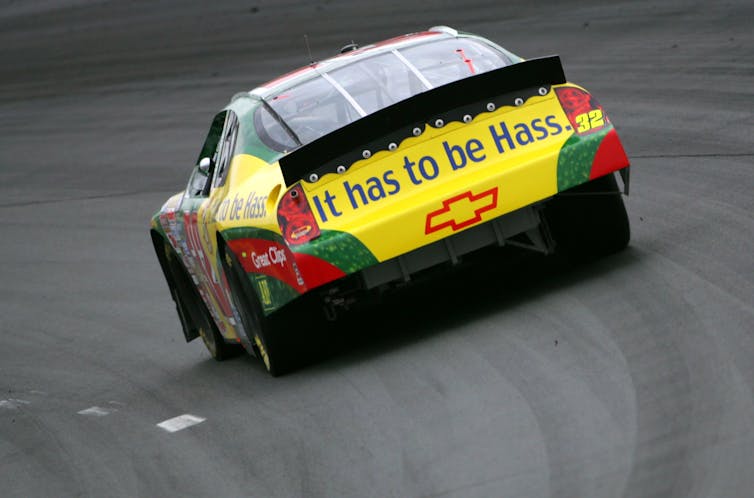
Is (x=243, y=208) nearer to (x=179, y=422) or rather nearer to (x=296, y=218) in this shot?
(x=296, y=218)

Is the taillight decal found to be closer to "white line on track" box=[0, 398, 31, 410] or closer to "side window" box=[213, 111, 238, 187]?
"side window" box=[213, 111, 238, 187]

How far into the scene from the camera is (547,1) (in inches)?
816

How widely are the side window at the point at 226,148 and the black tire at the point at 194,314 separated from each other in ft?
4.08

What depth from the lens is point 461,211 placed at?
6.60m

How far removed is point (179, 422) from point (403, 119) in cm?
185

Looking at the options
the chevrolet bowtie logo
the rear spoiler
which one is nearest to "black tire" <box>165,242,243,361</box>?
the rear spoiler

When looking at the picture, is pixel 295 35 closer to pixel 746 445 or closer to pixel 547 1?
pixel 547 1

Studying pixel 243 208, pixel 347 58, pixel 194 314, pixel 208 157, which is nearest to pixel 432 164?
pixel 243 208

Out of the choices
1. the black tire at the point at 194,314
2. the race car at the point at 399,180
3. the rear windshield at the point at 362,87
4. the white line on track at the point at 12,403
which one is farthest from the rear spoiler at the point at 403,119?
the white line on track at the point at 12,403

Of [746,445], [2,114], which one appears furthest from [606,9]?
[746,445]

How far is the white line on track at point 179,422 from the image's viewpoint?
6.94 metres

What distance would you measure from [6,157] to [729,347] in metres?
16.2

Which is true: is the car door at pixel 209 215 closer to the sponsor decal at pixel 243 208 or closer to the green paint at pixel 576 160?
the sponsor decal at pixel 243 208

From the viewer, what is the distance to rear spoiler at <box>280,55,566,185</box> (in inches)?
261
